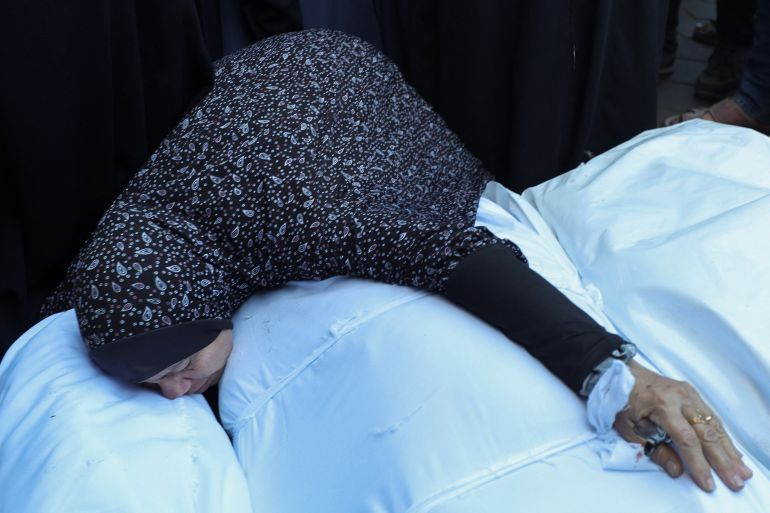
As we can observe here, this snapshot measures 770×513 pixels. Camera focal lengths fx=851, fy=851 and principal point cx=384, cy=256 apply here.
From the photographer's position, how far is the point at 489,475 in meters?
1.00

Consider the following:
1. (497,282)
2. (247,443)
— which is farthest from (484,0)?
(247,443)

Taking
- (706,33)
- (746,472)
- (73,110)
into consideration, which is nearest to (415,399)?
(746,472)

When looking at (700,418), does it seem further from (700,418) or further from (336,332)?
(336,332)

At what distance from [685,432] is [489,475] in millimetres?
227

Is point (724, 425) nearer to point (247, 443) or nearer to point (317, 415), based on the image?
point (317, 415)

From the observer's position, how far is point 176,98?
146 cm

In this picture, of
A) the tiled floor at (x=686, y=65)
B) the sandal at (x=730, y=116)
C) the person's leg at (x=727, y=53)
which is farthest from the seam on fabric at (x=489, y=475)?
the person's leg at (x=727, y=53)

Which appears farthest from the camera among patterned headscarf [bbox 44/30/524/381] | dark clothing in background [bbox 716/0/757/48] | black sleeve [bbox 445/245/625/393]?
dark clothing in background [bbox 716/0/757/48]

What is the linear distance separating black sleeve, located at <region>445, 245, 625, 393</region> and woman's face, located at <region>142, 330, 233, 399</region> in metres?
0.35

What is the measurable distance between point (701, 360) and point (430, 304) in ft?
1.21

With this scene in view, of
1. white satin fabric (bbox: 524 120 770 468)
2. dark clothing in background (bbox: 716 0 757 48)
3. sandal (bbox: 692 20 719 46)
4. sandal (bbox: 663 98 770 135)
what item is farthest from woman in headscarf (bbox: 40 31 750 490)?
sandal (bbox: 692 20 719 46)

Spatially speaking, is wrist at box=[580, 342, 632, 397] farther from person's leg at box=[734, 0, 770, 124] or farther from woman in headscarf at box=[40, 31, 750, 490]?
person's leg at box=[734, 0, 770, 124]

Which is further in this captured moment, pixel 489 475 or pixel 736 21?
pixel 736 21

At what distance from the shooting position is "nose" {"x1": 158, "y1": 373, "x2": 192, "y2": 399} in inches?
48.4
